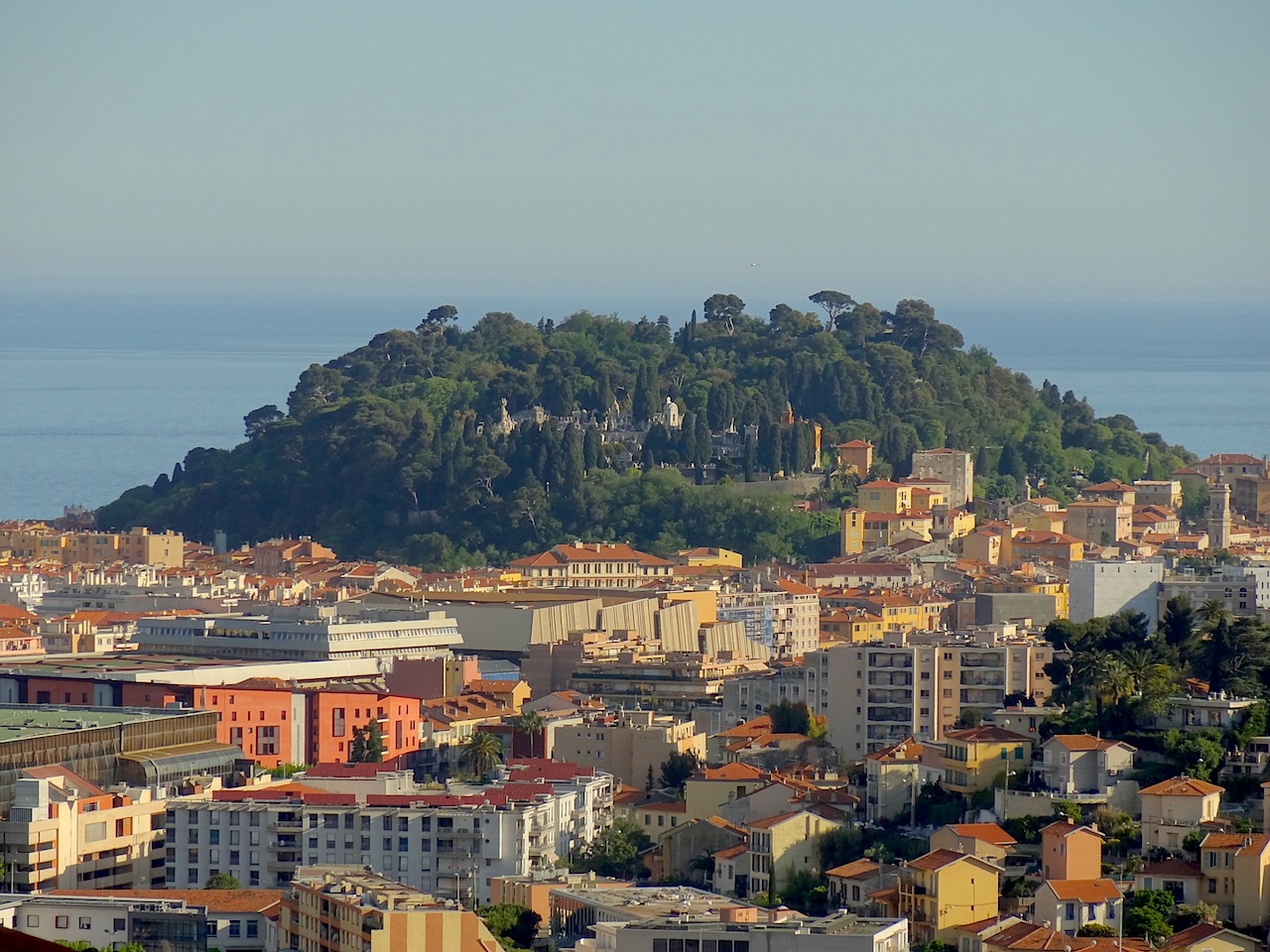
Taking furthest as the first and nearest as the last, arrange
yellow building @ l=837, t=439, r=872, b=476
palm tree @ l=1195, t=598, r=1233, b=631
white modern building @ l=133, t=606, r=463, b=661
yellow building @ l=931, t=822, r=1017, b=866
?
yellow building @ l=837, t=439, r=872, b=476 < white modern building @ l=133, t=606, r=463, b=661 < palm tree @ l=1195, t=598, r=1233, b=631 < yellow building @ l=931, t=822, r=1017, b=866

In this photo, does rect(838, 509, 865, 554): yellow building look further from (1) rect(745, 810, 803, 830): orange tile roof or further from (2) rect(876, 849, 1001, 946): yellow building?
(2) rect(876, 849, 1001, 946): yellow building

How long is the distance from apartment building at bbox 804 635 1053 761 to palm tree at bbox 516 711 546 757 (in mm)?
3371

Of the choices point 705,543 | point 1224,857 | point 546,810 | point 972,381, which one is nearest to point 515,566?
point 705,543

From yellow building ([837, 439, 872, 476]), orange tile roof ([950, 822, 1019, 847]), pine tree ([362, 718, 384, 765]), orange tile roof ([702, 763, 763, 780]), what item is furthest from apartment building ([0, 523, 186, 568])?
orange tile roof ([950, 822, 1019, 847])

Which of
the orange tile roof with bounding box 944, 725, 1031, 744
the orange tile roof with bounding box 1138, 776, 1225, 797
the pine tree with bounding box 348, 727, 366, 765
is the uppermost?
the orange tile roof with bounding box 944, 725, 1031, 744

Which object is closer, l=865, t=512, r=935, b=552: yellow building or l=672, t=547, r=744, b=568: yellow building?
l=672, t=547, r=744, b=568: yellow building

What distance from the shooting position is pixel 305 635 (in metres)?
50.8

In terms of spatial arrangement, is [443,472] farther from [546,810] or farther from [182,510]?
[546,810]

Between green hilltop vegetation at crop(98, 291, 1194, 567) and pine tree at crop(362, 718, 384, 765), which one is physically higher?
green hilltop vegetation at crop(98, 291, 1194, 567)

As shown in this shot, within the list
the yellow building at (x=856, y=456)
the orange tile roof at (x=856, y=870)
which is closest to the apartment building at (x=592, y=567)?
the yellow building at (x=856, y=456)

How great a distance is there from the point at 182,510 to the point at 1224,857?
49.2 metres

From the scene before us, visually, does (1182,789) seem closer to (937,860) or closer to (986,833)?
(986,833)

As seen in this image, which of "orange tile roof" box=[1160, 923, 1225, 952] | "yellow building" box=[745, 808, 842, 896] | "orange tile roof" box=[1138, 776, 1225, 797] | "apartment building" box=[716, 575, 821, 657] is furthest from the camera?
"apartment building" box=[716, 575, 821, 657]

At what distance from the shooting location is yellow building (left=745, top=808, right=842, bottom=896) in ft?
108
